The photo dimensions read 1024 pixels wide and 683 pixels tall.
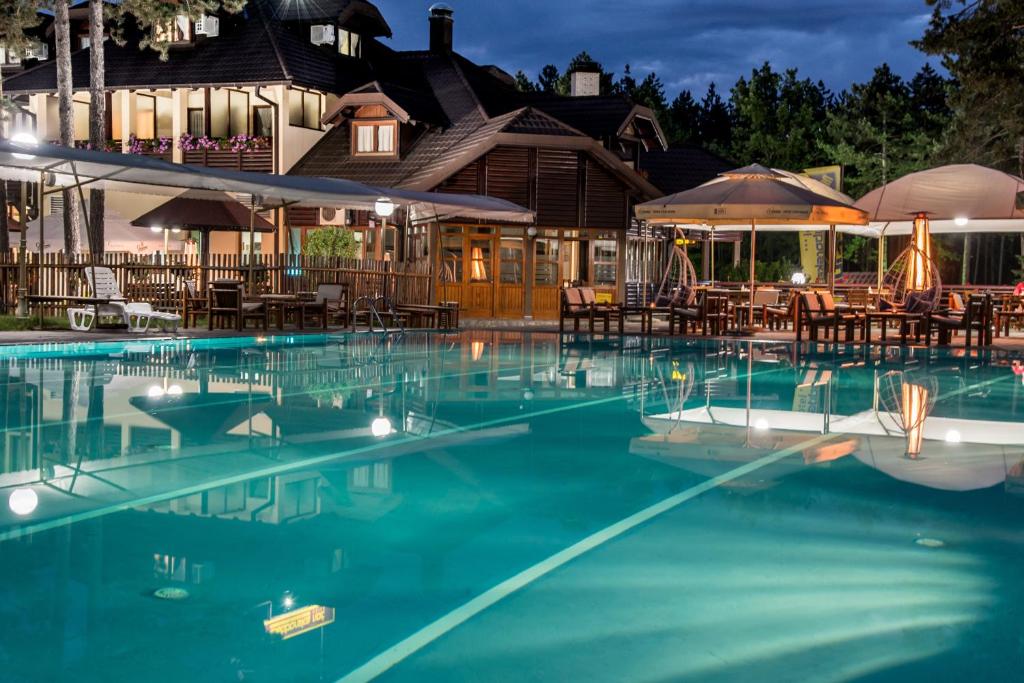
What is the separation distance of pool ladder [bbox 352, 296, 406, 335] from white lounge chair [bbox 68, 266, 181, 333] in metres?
3.70

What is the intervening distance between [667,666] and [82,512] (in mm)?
3266

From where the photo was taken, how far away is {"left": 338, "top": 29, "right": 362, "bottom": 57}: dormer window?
34.8 m

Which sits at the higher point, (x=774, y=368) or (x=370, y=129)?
(x=370, y=129)

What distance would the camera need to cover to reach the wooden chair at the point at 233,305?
64.3ft

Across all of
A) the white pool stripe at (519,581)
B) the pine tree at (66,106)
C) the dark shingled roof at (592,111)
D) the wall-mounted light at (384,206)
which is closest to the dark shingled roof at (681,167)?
the dark shingled roof at (592,111)

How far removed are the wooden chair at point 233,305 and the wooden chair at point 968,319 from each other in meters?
11.4

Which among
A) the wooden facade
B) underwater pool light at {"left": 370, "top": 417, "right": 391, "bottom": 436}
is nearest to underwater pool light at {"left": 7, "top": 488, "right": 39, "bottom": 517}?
underwater pool light at {"left": 370, "top": 417, "right": 391, "bottom": 436}

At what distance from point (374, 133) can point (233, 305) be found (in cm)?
1175

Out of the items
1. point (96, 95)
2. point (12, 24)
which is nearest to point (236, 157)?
point (12, 24)

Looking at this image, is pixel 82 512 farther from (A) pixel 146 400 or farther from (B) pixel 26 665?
(A) pixel 146 400

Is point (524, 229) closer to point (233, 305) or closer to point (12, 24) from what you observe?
point (233, 305)

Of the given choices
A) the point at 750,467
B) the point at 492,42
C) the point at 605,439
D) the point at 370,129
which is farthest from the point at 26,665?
the point at 492,42

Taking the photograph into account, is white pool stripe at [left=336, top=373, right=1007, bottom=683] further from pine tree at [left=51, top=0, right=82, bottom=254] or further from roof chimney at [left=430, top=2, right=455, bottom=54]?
roof chimney at [left=430, top=2, right=455, bottom=54]

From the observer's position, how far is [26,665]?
3.41m
